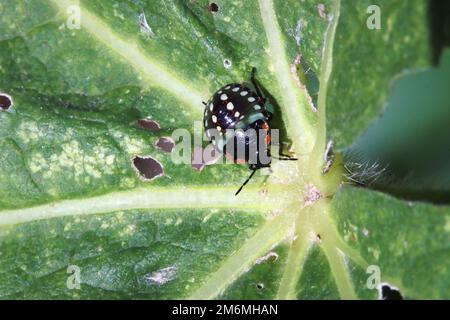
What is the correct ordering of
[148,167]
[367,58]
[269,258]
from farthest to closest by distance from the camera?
[148,167]
[269,258]
[367,58]

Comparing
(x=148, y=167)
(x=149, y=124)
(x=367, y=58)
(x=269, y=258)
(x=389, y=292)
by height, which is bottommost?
(x=389, y=292)

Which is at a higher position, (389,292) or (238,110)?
(238,110)

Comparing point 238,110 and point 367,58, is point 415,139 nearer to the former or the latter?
point 367,58

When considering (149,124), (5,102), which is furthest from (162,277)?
(5,102)
